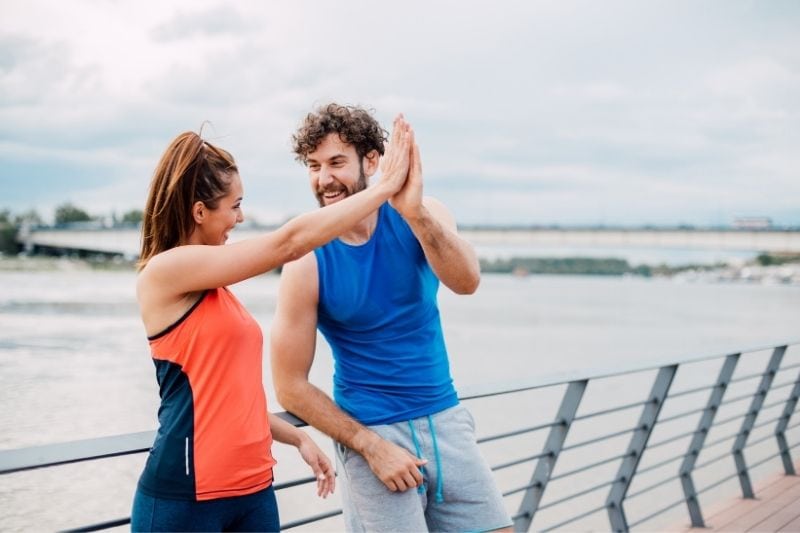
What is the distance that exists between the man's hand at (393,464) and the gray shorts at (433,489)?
47 millimetres

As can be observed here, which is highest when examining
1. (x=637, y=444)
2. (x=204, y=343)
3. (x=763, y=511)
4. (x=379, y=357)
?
(x=204, y=343)

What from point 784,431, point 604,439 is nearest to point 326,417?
point 604,439

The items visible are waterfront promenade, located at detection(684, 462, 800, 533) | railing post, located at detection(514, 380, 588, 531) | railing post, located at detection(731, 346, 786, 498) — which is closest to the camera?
railing post, located at detection(514, 380, 588, 531)

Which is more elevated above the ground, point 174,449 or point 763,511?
point 174,449

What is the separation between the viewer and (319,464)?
6.66 ft

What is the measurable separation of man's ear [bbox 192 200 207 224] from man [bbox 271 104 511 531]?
1.28 ft

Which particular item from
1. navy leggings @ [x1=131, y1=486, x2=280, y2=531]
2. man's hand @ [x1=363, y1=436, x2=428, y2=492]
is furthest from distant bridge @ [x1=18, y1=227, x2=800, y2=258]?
navy leggings @ [x1=131, y1=486, x2=280, y2=531]

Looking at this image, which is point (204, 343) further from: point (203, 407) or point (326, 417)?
point (326, 417)

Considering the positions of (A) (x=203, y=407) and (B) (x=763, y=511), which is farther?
(B) (x=763, y=511)

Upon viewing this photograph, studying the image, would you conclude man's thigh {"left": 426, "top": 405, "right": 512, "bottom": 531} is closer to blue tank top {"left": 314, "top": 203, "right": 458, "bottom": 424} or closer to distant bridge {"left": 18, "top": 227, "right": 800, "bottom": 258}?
blue tank top {"left": 314, "top": 203, "right": 458, "bottom": 424}

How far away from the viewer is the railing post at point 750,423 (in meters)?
4.96

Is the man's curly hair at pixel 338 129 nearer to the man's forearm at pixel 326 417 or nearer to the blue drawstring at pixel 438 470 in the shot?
the man's forearm at pixel 326 417

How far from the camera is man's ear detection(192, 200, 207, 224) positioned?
1721mm

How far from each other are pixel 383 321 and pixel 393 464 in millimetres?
367
